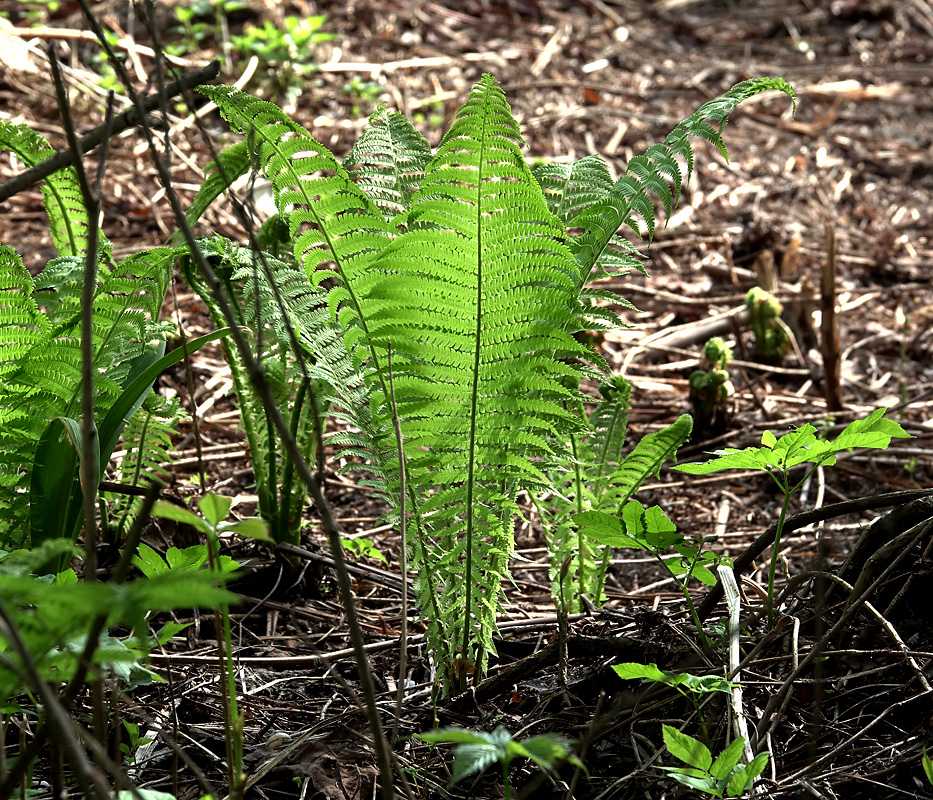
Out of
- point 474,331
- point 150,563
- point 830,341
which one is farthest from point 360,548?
point 830,341

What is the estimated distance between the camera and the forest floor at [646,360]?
1325mm

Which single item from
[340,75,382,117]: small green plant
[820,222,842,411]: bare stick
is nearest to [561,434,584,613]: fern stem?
[820,222,842,411]: bare stick

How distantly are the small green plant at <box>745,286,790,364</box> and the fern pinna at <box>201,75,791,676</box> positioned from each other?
181cm

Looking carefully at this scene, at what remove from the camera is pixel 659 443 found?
1745 mm

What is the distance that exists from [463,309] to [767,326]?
2153 mm

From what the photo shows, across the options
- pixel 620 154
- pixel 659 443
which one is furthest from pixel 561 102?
pixel 659 443

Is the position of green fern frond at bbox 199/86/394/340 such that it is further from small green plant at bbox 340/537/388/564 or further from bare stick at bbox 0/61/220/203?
small green plant at bbox 340/537/388/564

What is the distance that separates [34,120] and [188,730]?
162 inches

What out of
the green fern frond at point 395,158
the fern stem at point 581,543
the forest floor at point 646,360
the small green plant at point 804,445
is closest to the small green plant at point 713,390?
the forest floor at point 646,360

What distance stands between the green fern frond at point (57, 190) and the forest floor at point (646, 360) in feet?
1.90

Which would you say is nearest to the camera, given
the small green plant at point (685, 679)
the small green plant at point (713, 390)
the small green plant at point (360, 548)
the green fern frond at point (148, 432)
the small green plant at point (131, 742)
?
the small green plant at point (685, 679)

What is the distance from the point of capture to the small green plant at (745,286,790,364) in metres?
3.30

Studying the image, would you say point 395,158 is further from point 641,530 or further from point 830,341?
point 830,341

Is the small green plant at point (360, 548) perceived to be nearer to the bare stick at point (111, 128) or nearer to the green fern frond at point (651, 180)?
the green fern frond at point (651, 180)
